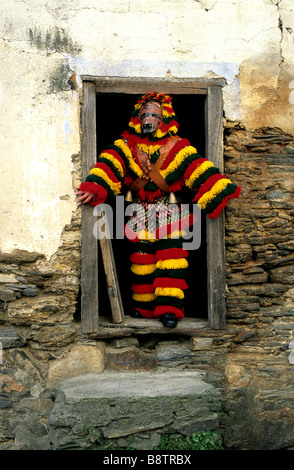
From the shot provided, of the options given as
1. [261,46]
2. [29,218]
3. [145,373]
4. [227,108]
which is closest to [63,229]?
[29,218]

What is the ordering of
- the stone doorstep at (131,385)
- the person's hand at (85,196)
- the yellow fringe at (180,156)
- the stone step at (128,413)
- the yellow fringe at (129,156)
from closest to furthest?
the stone step at (128,413) < the stone doorstep at (131,385) < the person's hand at (85,196) < the yellow fringe at (180,156) < the yellow fringe at (129,156)

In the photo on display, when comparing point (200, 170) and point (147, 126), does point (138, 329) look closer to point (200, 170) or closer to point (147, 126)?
point (200, 170)

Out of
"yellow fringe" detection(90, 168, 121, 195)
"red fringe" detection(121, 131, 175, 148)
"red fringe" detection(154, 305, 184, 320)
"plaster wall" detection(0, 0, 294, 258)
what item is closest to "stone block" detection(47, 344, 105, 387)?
"red fringe" detection(154, 305, 184, 320)

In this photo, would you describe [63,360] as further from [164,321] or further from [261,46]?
[261,46]

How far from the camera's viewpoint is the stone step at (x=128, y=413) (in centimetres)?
354

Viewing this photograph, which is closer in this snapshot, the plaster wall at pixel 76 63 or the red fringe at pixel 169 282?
the plaster wall at pixel 76 63

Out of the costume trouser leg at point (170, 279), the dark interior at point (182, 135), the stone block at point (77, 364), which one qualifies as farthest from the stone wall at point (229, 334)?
the dark interior at point (182, 135)

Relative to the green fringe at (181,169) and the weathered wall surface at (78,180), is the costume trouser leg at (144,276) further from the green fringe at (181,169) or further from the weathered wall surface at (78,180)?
the green fringe at (181,169)

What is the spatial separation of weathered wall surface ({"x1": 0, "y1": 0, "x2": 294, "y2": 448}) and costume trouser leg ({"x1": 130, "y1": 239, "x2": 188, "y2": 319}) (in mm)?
317

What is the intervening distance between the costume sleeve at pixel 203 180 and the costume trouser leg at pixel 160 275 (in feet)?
1.60

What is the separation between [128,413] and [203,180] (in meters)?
1.84

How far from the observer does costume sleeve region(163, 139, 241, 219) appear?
3832mm

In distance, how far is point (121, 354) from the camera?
4.12 metres
